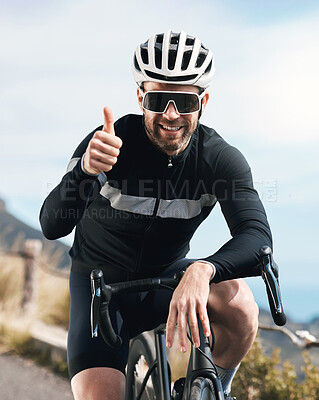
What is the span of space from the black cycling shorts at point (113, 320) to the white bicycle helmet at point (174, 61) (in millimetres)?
1026

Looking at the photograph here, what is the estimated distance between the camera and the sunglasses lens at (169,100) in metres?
3.01

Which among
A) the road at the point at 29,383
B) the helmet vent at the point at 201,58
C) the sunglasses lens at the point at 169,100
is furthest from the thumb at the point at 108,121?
the road at the point at 29,383

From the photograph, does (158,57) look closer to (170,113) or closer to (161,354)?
(170,113)

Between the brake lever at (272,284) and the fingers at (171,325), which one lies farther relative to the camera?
the brake lever at (272,284)

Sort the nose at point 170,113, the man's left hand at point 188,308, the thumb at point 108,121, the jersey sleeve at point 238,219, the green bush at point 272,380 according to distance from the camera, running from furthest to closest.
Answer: the green bush at point 272,380 < the nose at point 170,113 < the thumb at point 108,121 < the jersey sleeve at point 238,219 < the man's left hand at point 188,308

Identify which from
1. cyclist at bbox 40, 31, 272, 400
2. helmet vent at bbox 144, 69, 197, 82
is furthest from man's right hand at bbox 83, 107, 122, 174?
helmet vent at bbox 144, 69, 197, 82

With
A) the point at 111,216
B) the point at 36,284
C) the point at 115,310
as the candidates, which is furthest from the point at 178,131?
the point at 36,284

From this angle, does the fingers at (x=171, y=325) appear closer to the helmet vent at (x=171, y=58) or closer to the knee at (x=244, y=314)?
Result: the knee at (x=244, y=314)

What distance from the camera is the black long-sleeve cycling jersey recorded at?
10.2 ft

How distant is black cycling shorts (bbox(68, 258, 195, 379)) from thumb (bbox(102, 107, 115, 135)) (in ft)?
3.11

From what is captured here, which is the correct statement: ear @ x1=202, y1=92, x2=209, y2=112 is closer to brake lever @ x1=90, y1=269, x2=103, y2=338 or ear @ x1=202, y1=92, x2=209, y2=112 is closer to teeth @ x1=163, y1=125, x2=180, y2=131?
teeth @ x1=163, y1=125, x2=180, y2=131

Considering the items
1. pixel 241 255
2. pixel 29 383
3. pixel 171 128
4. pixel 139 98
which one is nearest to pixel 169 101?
pixel 171 128

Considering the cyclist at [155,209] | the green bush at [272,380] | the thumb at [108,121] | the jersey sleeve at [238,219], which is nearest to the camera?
the jersey sleeve at [238,219]

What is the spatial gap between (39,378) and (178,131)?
4.61 metres
